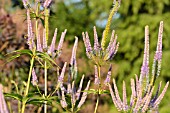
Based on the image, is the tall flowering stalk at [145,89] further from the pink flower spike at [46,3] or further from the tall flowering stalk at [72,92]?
the pink flower spike at [46,3]

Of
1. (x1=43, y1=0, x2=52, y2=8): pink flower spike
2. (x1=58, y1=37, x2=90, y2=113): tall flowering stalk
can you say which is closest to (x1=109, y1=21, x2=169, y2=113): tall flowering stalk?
(x1=58, y1=37, x2=90, y2=113): tall flowering stalk

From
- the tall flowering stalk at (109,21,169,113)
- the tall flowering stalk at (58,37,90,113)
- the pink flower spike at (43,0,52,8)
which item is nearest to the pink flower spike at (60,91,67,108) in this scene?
the tall flowering stalk at (58,37,90,113)

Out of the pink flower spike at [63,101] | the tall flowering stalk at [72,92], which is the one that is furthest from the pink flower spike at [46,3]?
the pink flower spike at [63,101]

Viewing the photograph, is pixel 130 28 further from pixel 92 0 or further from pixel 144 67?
pixel 144 67

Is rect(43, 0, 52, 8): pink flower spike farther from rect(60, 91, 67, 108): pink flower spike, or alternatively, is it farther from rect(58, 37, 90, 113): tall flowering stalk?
rect(60, 91, 67, 108): pink flower spike

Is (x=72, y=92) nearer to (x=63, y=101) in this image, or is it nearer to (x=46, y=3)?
(x=63, y=101)

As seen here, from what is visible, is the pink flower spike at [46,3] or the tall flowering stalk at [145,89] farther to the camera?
the pink flower spike at [46,3]

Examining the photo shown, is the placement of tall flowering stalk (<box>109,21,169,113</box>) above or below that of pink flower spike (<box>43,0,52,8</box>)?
below

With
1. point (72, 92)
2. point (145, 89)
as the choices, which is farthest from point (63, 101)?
point (145, 89)

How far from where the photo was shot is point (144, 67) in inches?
96.5

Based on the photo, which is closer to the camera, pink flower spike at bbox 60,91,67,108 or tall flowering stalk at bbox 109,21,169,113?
tall flowering stalk at bbox 109,21,169,113

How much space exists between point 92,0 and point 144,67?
25.0 metres

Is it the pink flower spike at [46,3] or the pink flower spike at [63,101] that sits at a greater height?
the pink flower spike at [46,3]

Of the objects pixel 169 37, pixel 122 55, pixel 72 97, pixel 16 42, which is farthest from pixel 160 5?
pixel 72 97
